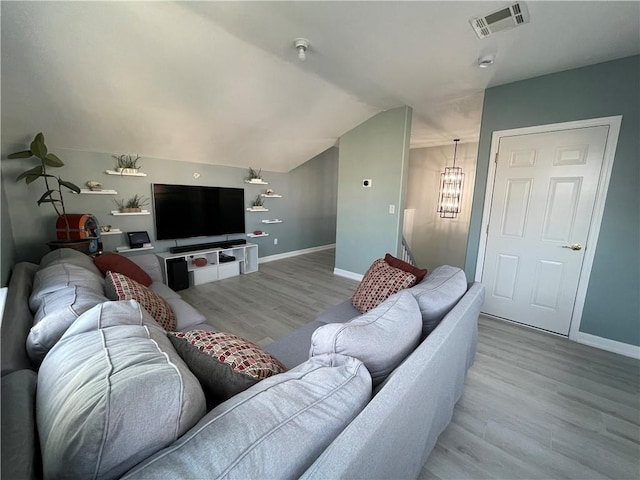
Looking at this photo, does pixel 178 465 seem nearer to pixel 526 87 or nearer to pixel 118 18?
pixel 118 18

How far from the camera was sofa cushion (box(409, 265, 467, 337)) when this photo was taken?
4.39 ft

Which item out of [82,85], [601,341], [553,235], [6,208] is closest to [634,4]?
[553,235]

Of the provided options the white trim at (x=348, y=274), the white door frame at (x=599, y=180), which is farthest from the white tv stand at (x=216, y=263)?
the white door frame at (x=599, y=180)

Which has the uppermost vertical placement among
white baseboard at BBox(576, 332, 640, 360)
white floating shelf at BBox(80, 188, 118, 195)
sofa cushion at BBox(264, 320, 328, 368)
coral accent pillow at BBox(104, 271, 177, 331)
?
white floating shelf at BBox(80, 188, 118, 195)

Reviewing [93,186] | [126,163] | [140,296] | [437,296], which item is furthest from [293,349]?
[126,163]

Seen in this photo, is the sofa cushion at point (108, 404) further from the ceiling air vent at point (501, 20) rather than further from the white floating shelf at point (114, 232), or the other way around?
the white floating shelf at point (114, 232)

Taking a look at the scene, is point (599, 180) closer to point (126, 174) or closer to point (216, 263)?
point (216, 263)

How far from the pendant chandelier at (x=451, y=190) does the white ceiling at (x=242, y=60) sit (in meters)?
2.11

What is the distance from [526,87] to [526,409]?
2.97 meters

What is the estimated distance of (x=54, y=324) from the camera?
3.14 feet

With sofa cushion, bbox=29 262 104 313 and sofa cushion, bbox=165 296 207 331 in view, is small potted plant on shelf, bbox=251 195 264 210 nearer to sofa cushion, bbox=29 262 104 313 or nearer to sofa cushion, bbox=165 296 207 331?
sofa cushion, bbox=165 296 207 331

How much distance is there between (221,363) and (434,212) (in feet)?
19.0

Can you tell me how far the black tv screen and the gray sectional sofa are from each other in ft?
8.78

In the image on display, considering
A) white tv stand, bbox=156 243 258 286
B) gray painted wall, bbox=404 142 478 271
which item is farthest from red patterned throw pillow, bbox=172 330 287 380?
gray painted wall, bbox=404 142 478 271
